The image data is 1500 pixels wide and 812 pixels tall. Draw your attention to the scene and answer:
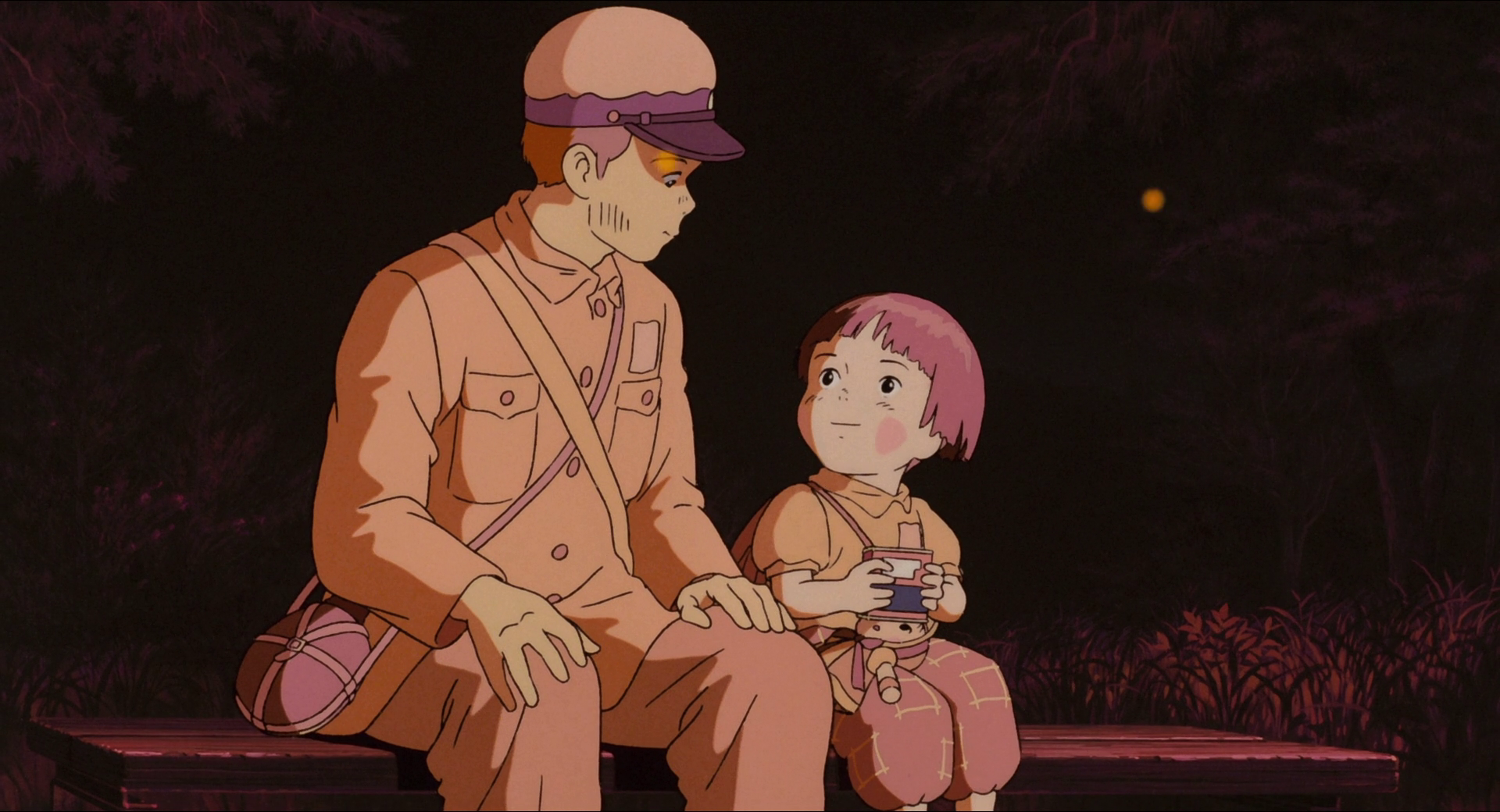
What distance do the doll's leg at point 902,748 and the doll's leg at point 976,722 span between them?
0.04 meters

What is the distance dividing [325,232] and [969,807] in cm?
392

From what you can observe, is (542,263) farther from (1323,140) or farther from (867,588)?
(1323,140)

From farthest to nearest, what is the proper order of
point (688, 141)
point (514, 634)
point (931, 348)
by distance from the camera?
point (931, 348)
point (688, 141)
point (514, 634)

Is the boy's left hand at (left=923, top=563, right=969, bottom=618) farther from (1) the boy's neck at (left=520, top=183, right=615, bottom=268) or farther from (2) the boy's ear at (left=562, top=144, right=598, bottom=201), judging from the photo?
(2) the boy's ear at (left=562, top=144, right=598, bottom=201)

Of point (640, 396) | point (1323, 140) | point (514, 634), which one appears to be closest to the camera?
point (514, 634)

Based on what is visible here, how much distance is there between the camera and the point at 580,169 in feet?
11.7

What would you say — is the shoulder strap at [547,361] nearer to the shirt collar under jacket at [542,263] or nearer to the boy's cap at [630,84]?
the shirt collar under jacket at [542,263]

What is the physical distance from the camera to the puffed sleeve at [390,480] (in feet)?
10.7

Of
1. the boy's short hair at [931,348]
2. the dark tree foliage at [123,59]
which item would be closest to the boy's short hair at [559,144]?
the boy's short hair at [931,348]

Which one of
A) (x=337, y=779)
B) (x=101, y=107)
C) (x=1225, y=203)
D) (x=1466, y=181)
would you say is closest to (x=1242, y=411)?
(x=1225, y=203)

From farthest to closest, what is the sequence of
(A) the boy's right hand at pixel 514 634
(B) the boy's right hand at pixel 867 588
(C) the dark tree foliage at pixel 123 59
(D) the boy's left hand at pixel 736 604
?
(C) the dark tree foliage at pixel 123 59
(B) the boy's right hand at pixel 867 588
(D) the boy's left hand at pixel 736 604
(A) the boy's right hand at pixel 514 634

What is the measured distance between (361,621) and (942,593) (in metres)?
1.29

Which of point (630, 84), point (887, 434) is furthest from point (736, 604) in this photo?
point (630, 84)

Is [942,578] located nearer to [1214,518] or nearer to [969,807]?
[969,807]
